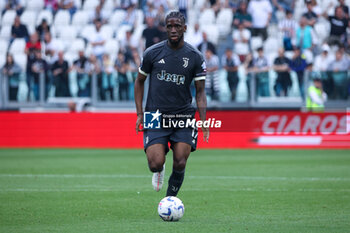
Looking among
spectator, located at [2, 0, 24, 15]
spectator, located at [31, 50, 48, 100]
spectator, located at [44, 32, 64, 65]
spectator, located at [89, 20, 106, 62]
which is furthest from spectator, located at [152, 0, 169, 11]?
spectator, located at [2, 0, 24, 15]

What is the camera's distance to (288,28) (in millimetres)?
23672

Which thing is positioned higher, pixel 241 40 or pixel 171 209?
pixel 241 40

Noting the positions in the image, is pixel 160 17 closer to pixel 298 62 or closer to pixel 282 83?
pixel 298 62

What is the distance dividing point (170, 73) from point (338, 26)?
16.1 meters

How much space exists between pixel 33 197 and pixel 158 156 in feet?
10.5

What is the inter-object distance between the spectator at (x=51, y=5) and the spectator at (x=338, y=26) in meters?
10.5

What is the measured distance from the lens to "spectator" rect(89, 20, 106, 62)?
78.8 ft

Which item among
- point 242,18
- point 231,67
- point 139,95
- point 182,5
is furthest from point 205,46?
point 139,95

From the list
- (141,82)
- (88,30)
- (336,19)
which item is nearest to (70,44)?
(88,30)

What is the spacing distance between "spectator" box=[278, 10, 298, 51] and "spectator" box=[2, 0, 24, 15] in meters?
10.1

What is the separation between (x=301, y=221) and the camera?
827cm

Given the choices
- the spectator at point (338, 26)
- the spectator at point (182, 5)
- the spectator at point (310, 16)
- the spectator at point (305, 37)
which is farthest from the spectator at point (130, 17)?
the spectator at point (338, 26)

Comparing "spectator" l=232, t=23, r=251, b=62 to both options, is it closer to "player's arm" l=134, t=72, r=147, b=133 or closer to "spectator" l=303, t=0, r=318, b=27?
"spectator" l=303, t=0, r=318, b=27

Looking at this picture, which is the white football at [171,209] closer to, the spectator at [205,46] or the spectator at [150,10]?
the spectator at [205,46]
